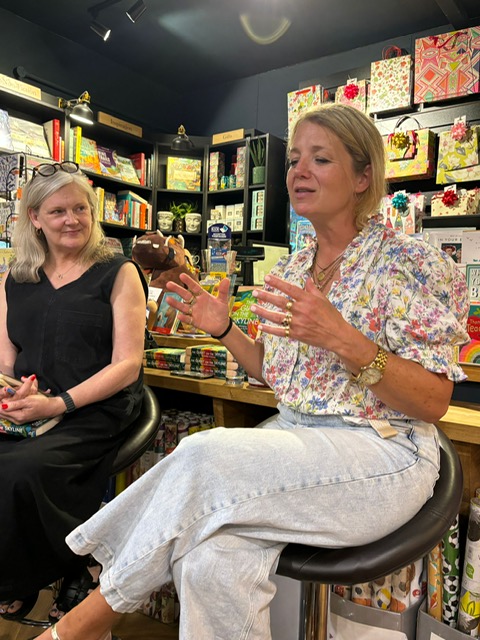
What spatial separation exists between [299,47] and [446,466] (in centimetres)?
579

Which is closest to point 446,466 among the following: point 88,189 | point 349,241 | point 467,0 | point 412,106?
point 349,241

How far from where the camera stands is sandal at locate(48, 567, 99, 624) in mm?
1581

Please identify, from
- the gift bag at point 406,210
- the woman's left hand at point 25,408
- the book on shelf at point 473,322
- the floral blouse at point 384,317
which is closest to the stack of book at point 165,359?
the woman's left hand at point 25,408

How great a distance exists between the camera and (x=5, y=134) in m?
4.44

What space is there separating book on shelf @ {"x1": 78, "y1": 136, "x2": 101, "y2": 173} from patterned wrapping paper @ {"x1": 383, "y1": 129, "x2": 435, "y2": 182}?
2945 mm

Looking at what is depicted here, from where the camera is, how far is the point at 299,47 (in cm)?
589

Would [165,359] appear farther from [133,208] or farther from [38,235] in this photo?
[133,208]

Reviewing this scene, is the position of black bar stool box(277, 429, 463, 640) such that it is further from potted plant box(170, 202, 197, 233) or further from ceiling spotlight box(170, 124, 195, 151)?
potted plant box(170, 202, 197, 233)

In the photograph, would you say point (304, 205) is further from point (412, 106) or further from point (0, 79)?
point (0, 79)

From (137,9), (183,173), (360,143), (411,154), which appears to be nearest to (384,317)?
(360,143)

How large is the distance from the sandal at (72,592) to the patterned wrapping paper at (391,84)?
4.37 m

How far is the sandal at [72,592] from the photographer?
5.19 feet

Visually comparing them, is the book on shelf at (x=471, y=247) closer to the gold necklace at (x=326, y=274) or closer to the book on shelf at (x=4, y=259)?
the gold necklace at (x=326, y=274)

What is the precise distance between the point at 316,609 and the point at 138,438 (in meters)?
0.70
